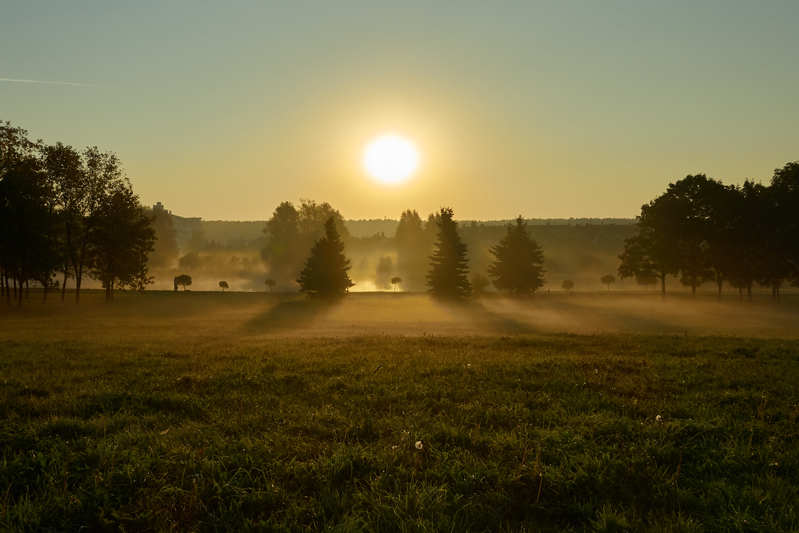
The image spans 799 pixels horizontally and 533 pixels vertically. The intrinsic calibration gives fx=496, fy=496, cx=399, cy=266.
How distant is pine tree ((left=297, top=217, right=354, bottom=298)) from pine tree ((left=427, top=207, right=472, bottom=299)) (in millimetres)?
12911

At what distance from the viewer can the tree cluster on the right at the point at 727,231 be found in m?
56.2

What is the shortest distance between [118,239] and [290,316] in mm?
23483

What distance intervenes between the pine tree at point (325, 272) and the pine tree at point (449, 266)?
1291 cm

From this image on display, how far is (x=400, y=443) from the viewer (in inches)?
254

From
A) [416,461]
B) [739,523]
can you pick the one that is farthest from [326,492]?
[739,523]

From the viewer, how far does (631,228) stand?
190 m

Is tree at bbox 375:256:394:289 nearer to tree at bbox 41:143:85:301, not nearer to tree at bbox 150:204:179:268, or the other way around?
tree at bbox 150:204:179:268

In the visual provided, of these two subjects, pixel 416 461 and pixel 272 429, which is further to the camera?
pixel 272 429

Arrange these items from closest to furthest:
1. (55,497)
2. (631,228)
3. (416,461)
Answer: (55,497) < (416,461) < (631,228)

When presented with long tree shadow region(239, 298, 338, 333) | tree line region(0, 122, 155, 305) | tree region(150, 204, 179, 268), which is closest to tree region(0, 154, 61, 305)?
tree line region(0, 122, 155, 305)

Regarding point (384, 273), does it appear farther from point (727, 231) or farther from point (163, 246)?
point (727, 231)

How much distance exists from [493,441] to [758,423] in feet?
13.2

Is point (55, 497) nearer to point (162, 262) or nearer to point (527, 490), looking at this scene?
point (527, 490)

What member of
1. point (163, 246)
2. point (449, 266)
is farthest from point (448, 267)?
point (163, 246)
